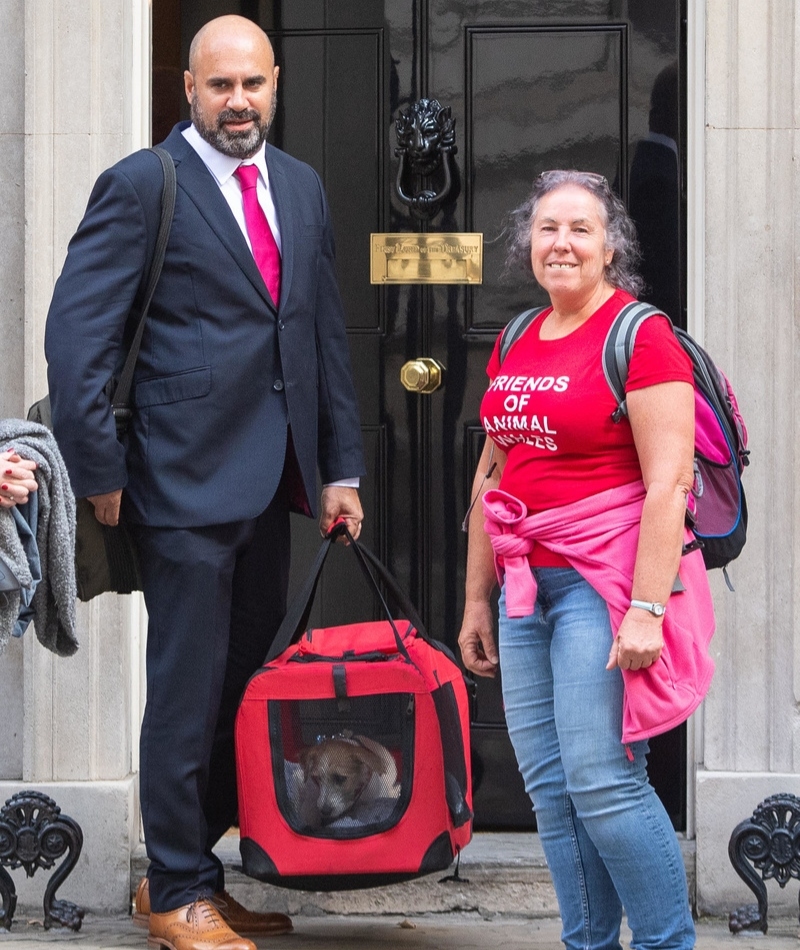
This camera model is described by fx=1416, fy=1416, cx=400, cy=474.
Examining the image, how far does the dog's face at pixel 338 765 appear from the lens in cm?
349

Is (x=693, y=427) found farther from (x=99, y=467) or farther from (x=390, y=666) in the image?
(x=99, y=467)

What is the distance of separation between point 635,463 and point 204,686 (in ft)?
4.00

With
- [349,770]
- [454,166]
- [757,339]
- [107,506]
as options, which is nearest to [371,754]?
[349,770]

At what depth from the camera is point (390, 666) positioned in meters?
3.48

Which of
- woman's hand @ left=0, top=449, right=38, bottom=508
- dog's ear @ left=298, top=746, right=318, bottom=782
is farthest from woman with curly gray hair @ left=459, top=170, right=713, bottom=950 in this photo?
woman's hand @ left=0, top=449, right=38, bottom=508

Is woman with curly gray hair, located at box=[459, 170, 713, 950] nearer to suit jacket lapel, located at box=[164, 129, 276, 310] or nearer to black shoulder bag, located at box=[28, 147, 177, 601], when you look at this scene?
suit jacket lapel, located at box=[164, 129, 276, 310]

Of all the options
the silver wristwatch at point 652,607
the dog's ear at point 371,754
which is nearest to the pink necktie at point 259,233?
the dog's ear at point 371,754

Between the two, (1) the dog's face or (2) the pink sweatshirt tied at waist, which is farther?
(1) the dog's face

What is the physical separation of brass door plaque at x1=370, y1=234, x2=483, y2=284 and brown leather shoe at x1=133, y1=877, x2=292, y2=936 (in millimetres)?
1912

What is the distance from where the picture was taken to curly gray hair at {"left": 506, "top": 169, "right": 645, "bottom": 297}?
306 cm

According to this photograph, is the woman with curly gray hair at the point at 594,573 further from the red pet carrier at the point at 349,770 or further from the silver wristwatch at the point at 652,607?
the red pet carrier at the point at 349,770

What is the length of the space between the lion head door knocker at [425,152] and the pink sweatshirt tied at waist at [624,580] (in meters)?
1.60

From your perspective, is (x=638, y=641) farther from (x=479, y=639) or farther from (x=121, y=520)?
(x=121, y=520)

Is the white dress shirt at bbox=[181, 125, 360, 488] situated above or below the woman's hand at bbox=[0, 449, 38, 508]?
above
